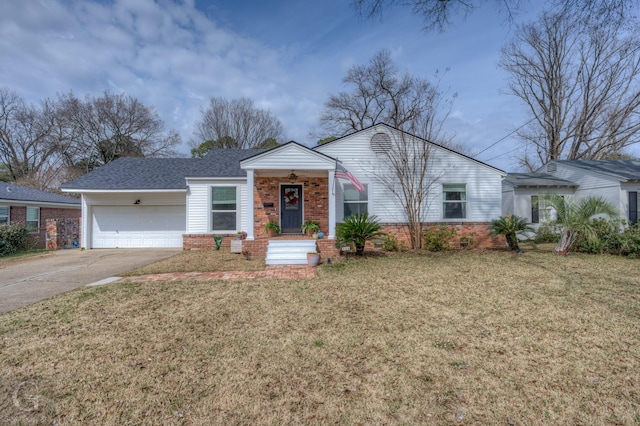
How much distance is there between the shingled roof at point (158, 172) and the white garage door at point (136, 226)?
3.99ft

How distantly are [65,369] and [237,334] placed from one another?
166cm

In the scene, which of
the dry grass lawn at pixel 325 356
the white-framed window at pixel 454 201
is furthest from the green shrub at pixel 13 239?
the white-framed window at pixel 454 201

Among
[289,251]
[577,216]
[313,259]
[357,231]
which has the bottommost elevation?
[313,259]

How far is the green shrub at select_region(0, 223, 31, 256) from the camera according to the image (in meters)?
11.0

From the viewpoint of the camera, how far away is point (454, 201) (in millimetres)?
11109

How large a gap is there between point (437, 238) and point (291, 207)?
5653 mm

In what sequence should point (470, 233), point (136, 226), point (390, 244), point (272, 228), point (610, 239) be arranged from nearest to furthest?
point (610, 239) < point (272, 228) < point (390, 244) < point (470, 233) < point (136, 226)

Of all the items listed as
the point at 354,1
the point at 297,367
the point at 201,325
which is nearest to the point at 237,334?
the point at 201,325

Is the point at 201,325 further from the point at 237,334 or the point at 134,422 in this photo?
the point at 134,422

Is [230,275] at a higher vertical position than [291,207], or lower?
lower

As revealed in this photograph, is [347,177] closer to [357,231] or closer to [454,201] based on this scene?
[357,231]

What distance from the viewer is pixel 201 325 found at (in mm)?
3762

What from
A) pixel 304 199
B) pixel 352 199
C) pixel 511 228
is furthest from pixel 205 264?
pixel 511 228

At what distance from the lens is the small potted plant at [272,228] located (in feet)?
33.4
